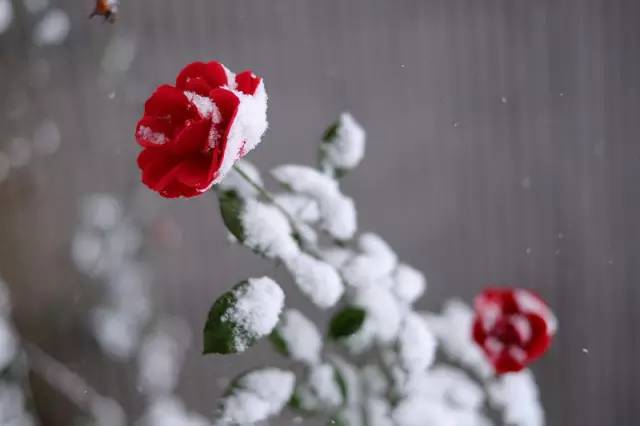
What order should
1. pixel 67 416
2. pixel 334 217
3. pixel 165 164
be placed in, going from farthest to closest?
pixel 67 416 < pixel 334 217 < pixel 165 164

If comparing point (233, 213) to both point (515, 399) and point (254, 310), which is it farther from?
point (515, 399)

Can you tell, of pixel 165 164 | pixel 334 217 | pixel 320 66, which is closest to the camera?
pixel 165 164

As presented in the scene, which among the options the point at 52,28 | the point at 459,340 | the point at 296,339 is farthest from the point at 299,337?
the point at 52,28

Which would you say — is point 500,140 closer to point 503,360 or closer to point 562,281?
point 562,281

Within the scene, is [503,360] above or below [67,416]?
above

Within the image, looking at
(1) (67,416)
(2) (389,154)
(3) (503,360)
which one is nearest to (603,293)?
(2) (389,154)

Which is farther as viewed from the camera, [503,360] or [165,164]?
[503,360]

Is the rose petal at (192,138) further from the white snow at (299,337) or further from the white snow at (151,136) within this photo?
the white snow at (299,337)

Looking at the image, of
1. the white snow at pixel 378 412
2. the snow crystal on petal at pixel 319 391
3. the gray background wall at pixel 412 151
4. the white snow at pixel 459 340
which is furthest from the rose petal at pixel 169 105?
the gray background wall at pixel 412 151
